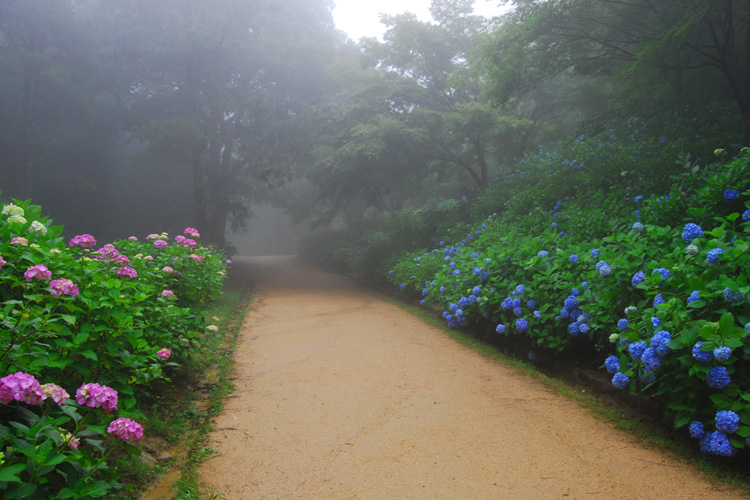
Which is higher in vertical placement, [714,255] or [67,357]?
[714,255]

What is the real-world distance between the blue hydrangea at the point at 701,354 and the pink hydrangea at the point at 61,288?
305 cm

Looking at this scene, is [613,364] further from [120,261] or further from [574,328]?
[120,261]

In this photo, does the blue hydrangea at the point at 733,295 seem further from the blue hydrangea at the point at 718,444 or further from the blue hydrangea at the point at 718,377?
the blue hydrangea at the point at 718,444

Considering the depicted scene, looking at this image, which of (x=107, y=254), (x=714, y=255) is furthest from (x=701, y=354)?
(x=107, y=254)

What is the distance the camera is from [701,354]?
2297 mm

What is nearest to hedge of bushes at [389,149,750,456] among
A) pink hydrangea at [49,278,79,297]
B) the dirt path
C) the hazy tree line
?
the dirt path

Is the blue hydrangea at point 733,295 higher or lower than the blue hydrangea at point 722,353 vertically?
higher

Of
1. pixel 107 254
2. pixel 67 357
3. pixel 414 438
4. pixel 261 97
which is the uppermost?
pixel 261 97

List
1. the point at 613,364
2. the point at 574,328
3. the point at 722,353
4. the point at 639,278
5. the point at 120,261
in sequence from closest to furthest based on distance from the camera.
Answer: the point at 722,353 < the point at 613,364 < the point at 639,278 < the point at 120,261 < the point at 574,328

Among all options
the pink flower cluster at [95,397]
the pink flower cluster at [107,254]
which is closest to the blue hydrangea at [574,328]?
the pink flower cluster at [95,397]

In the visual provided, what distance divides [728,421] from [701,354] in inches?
12.6

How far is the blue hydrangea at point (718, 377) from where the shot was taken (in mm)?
2252

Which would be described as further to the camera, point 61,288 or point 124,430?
point 61,288

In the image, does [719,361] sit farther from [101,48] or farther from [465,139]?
[101,48]
